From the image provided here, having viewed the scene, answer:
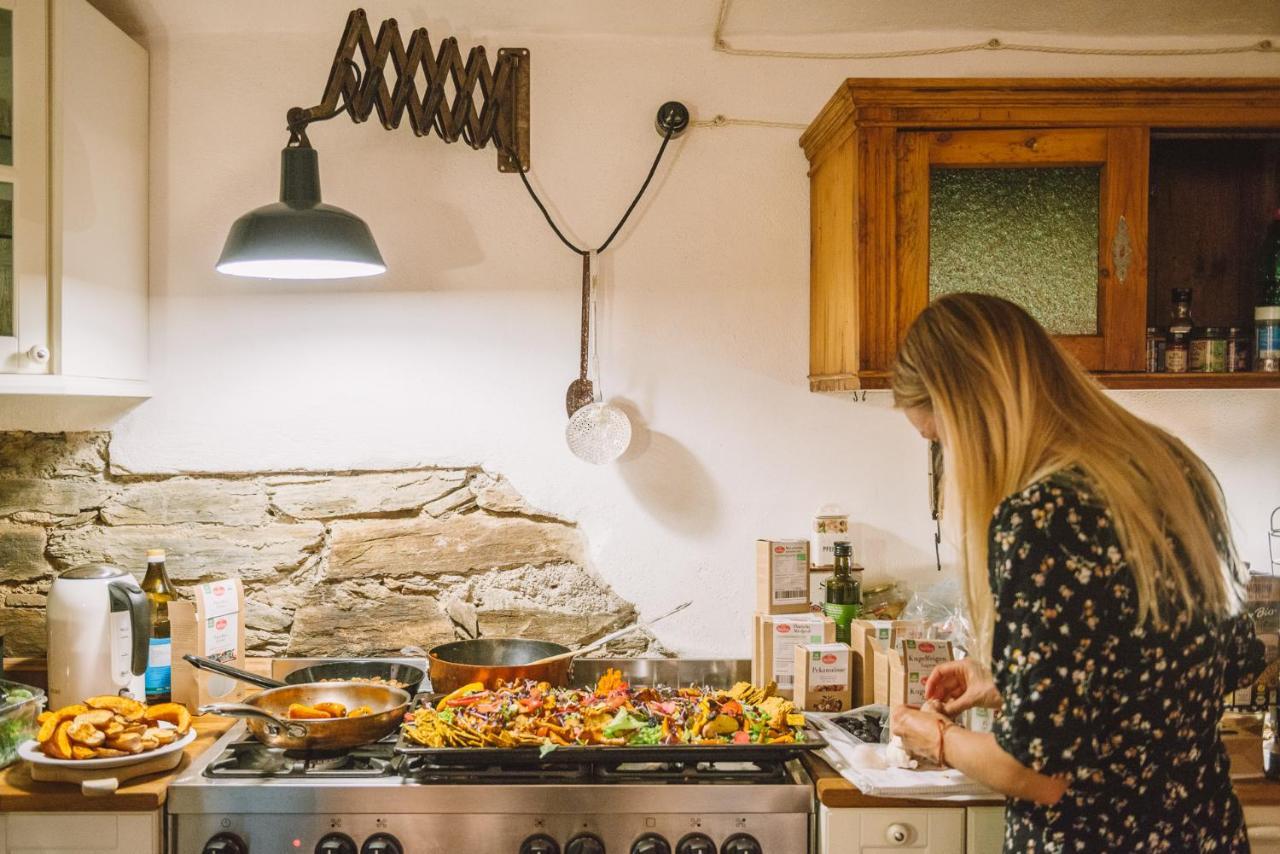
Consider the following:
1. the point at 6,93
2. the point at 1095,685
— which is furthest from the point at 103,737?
the point at 1095,685

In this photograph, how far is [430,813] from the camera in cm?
183

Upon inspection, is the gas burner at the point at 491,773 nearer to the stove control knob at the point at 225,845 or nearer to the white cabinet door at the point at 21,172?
the stove control knob at the point at 225,845

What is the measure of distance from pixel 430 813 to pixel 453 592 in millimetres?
775

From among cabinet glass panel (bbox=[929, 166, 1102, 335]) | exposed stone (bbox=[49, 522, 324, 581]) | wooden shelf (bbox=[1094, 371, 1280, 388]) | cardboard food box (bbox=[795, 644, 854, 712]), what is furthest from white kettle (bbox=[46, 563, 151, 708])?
wooden shelf (bbox=[1094, 371, 1280, 388])

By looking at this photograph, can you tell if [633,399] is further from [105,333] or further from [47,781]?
[47,781]

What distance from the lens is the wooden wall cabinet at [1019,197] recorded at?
2.11m

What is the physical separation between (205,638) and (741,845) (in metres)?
1.21

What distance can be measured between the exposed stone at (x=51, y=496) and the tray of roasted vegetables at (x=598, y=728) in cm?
105

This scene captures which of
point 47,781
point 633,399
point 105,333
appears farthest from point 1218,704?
point 105,333

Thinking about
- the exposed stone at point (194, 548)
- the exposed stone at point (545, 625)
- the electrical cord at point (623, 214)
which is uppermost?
the electrical cord at point (623, 214)

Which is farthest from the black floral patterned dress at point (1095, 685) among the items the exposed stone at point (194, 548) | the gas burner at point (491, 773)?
the exposed stone at point (194, 548)

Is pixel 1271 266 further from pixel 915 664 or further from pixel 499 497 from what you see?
pixel 499 497

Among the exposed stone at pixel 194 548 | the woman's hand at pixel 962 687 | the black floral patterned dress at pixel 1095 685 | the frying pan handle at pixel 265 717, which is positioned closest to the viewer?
the black floral patterned dress at pixel 1095 685

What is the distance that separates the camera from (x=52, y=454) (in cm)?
251
